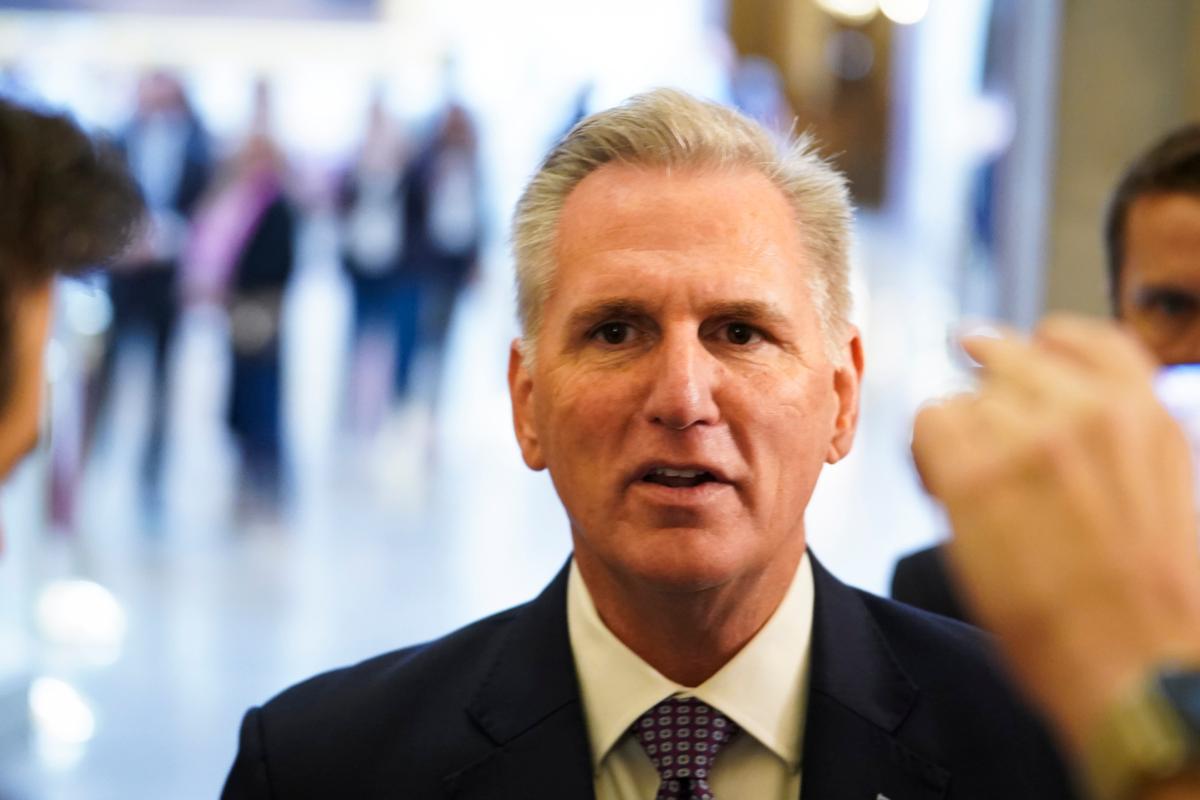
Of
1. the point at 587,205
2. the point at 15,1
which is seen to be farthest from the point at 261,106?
the point at 587,205

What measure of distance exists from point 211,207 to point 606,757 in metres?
8.89

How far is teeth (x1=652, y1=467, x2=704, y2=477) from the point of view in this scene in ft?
5.71

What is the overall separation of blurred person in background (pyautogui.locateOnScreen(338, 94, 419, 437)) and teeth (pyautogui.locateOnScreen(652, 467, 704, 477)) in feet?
29.6

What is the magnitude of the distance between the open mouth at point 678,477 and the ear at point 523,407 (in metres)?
0.26

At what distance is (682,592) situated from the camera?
177 cm

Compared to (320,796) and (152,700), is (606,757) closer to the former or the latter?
(320,796)

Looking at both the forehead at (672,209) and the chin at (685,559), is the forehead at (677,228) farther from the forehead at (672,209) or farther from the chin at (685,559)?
the chin at (685,559)

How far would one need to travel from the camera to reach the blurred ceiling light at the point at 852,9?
2572 centimetres

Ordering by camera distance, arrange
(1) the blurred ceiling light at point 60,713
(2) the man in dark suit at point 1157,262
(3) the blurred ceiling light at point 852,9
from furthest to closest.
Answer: (3) the blurred ceiling light at point 852,9 → (1) the blurred ceiling light at point 60,713 → (2) the man in dark suit at point 1157,262

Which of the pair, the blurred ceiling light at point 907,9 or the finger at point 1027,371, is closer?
the finger at point 1027,371

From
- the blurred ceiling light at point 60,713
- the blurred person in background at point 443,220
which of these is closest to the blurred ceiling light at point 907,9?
the blurred person in background at point 443,220

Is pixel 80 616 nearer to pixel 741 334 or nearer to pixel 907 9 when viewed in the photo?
pixel 741 334

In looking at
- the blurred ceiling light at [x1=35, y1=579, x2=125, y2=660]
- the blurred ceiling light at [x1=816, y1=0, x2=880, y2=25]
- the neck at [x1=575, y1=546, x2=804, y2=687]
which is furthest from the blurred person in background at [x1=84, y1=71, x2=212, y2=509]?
the blurred ceiling light at [x1=816, y1=0, x2=880, y2=25]

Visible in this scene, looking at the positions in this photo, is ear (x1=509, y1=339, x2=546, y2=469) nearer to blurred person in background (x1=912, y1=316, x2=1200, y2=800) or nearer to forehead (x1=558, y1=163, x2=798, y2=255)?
forehead (x1=558, y1=163, x2=798, y2=255)
